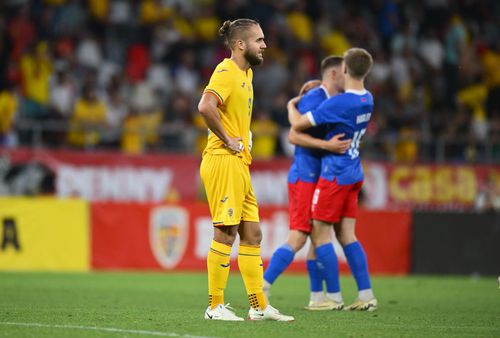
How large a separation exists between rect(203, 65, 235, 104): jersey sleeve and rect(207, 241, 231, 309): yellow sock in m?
1.20

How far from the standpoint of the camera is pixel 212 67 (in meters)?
19.8

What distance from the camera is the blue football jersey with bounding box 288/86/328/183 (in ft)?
31.4

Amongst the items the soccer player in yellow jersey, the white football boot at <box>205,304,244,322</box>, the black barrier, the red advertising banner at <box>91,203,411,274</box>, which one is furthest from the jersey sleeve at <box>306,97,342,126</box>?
the black barrier

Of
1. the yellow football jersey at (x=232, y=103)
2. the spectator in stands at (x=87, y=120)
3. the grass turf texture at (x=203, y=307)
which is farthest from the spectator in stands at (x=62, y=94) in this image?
the yellow football jersey at (x=232, y=103)

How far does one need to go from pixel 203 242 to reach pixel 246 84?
808 cm

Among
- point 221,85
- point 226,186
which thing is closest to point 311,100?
point 221,85

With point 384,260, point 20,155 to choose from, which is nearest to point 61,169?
point 20,155

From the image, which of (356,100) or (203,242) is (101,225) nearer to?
(203,242)

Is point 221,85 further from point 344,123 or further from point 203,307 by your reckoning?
point 203,307

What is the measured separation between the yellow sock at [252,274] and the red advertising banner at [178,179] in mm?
9416

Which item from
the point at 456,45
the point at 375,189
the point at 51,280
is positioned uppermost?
the point at 456,45

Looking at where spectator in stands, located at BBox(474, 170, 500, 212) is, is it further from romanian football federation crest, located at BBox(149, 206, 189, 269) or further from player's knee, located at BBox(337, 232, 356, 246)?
player's knee, located at BBox(337, 232, 356, 246)

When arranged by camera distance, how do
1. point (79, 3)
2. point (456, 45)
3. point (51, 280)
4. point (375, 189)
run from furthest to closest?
point (456, 45) → point (79, 3) → point (375, 189) → point (51, 280)

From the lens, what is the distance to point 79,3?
Result: 65.3ft
